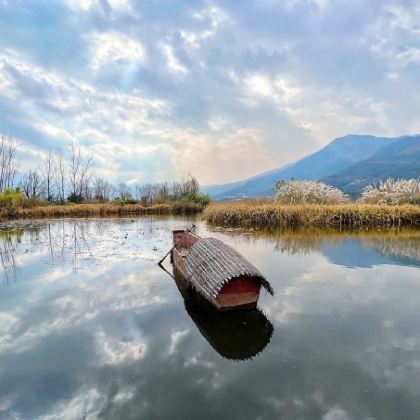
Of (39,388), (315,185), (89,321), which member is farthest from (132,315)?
(315,185)

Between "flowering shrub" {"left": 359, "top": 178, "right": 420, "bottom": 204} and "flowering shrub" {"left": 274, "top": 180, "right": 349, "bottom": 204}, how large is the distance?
202cm

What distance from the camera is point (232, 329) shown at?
5.46 m

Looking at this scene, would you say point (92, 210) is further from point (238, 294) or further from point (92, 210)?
point (238, 294)

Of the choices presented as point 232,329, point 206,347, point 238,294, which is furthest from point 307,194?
point 206,347

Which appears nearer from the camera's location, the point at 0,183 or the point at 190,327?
the point at 190,327

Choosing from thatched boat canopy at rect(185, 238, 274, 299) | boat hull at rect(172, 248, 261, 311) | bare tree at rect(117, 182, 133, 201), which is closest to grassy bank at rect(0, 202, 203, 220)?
bare tree at rect(117, 182, 133, 201)

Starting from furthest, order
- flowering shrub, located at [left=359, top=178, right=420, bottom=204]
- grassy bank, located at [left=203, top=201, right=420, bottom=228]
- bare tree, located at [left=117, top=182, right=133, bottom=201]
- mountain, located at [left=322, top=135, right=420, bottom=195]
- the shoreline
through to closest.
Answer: mountain, located at [left=322, top=135, right=420, bottom=195] → bare tree, located at [left=117, top=182, right=133, bottom=201] → the shoreline → flowering shrub, located at [left=359, top=178, right=420, bottom=204] → grassy bank, located at [left=203, top=201, right=420, bottom=228]

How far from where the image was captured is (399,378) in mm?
4047

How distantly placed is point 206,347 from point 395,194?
68.0ft

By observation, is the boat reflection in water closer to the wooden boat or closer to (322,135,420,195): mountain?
the wooden boat

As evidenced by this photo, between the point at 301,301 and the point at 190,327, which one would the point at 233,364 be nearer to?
the point at 190,327

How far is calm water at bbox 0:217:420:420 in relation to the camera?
362cm

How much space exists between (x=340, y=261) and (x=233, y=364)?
654cm

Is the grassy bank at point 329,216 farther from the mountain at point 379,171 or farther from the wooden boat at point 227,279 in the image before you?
the mountain at point 379,171
